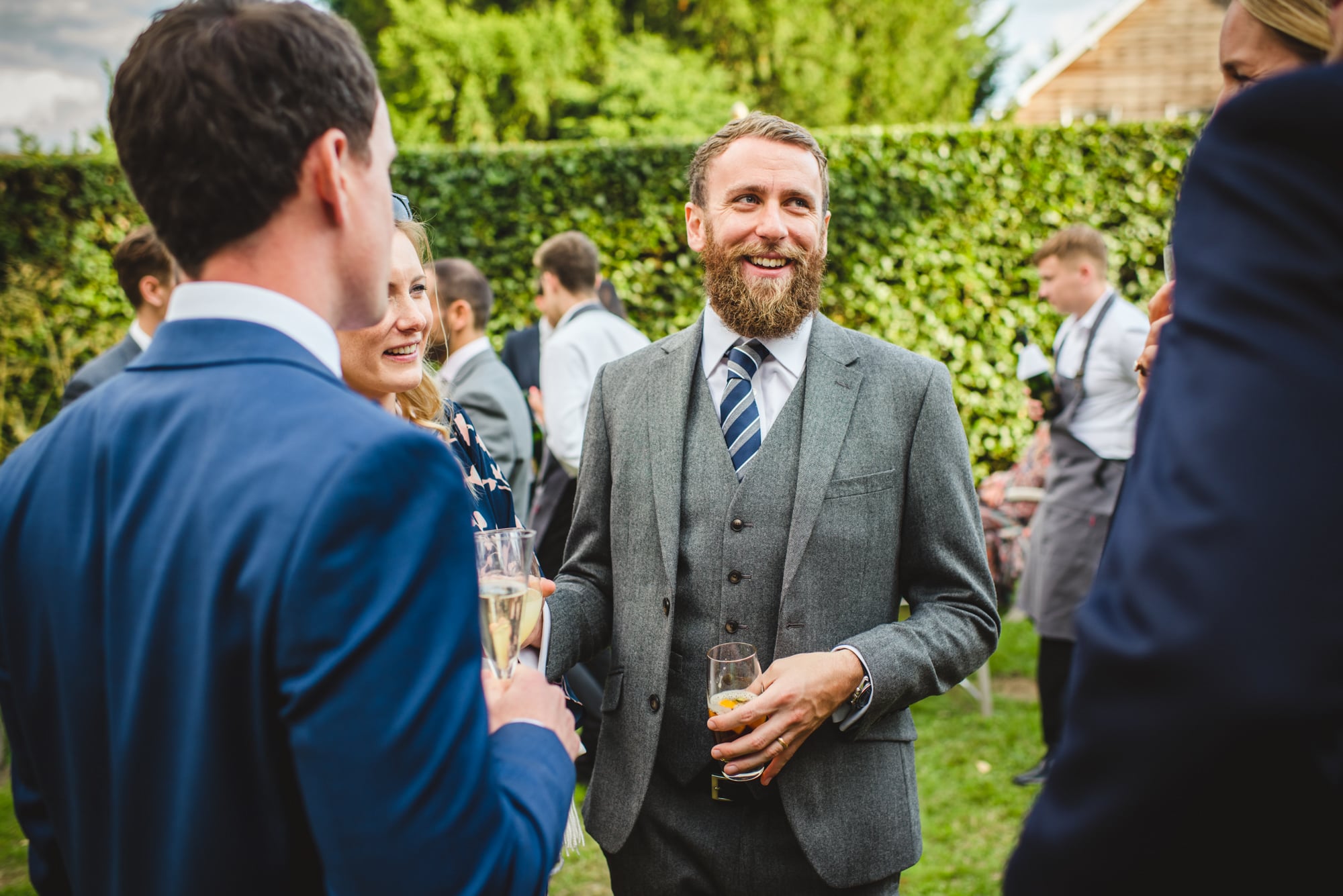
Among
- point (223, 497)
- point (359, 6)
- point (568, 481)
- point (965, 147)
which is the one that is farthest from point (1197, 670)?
point (359, 6)

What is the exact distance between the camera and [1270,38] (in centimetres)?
137

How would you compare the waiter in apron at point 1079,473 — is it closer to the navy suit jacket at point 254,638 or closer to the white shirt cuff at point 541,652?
the white shirt cuff at point 541,652

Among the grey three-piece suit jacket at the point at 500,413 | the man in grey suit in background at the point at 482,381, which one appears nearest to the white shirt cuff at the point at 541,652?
the man in grey suit in background at the point at 482,381

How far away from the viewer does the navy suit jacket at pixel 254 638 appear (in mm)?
917

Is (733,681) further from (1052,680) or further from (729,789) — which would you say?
(1052,680)

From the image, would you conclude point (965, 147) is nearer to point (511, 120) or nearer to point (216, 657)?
point (216, 657)

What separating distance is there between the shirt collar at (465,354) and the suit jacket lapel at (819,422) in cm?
310

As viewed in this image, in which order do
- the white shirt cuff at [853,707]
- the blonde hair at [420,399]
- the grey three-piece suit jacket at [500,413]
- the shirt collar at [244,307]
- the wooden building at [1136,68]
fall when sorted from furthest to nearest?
the wooden building at [1136,68], the grey three-piece suit jacket at [500,413], the blonde hair at [420,399], the white shirt cuff at [853,707], the shirt collar at [244,307]

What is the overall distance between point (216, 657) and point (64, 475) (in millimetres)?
312

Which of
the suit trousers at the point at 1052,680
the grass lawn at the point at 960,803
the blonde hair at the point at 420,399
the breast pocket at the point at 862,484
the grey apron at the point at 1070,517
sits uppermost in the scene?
the blonde hair at the point at 420,399

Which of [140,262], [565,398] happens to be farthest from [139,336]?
[565,398]

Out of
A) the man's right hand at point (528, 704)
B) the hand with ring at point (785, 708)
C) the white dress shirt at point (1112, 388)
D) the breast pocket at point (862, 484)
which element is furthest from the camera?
the white dress shirt at point (1112, 388)

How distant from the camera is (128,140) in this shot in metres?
1.03

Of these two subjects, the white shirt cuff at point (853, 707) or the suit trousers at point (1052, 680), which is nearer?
the white shirt cuff at point (853, 707)
